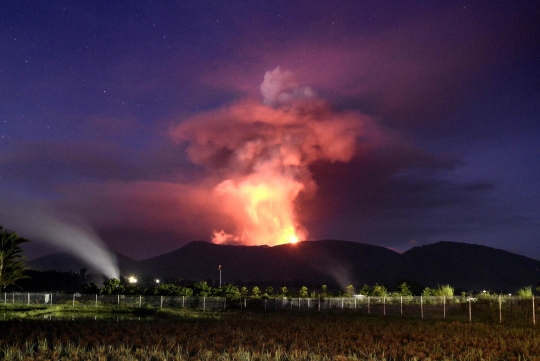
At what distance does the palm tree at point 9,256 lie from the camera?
58438 millimetres

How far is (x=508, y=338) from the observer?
2259 centimetres

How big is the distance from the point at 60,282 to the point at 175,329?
121 m

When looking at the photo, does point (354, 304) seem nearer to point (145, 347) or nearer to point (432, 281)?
point (145, 347)

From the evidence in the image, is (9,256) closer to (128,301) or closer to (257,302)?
(128,301)

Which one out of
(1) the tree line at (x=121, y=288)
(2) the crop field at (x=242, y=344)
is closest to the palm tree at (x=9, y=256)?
(1) the tree line at (x=121, y=288)

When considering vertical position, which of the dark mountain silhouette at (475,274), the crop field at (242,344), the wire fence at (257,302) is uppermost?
the crop field at (242,344)

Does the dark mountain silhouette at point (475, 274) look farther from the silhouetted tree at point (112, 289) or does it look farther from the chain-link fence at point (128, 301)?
the chain-link fence at point (128, 301)

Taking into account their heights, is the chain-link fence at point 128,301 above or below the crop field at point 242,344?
below

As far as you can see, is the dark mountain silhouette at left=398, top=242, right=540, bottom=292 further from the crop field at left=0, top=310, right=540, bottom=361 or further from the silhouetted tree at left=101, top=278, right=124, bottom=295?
the crop field at left=0, top=310, right=540, bottom=361

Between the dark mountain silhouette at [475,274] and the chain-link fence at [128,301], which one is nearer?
the chain-link fence at [128,301]

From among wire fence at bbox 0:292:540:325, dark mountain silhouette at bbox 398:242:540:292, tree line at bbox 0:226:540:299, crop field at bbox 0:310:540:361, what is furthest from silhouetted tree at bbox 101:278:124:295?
dark mountain silhouette at bbox 398:242:540:292

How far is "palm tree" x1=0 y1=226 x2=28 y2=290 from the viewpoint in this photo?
58438mm

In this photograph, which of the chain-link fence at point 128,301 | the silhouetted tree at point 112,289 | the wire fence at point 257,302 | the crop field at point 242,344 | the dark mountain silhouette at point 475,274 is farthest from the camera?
the dark mountain silhouette at point 475,274

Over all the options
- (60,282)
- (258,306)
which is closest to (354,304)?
(258,306)
